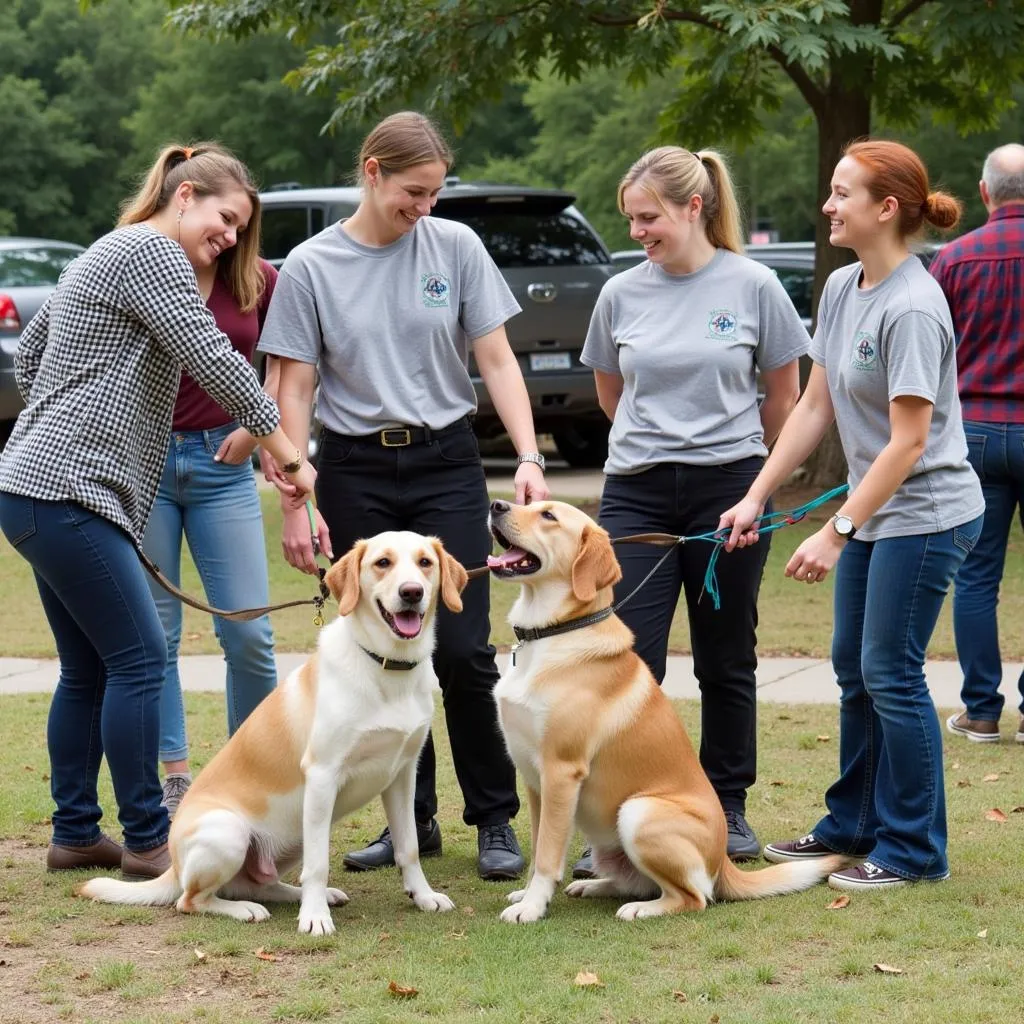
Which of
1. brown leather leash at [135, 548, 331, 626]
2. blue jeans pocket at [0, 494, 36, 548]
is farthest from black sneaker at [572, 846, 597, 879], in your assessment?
blue jeans pocket at [0, 494, 36, 548]

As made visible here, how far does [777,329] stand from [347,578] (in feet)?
5.48

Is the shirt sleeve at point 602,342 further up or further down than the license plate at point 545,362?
further up

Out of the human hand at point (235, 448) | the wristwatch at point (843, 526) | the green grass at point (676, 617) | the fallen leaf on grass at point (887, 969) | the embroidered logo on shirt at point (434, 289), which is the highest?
the embroidered logo on shirt at point (434, 289)

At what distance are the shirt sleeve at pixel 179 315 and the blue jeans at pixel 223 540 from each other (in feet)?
2.80

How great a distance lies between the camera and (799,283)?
1486 cm

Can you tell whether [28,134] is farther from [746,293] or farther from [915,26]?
[746,293]

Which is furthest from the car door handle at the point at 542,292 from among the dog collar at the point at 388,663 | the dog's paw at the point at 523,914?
the dog's paw at the point at 523,914

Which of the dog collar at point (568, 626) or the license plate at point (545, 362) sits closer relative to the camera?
the dog collar at point (568, 626)

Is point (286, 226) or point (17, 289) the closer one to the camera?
point (286, 226)

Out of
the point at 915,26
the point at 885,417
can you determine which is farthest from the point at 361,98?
the point at 885,417

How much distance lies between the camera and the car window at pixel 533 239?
13.9m

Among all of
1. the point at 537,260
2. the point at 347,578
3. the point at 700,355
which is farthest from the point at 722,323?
the point at 537,260

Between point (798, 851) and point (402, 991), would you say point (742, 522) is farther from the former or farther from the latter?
point (402, 991)

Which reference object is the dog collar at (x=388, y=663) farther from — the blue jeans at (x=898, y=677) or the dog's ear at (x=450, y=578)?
the blue jeans at (x=898, y=677)
